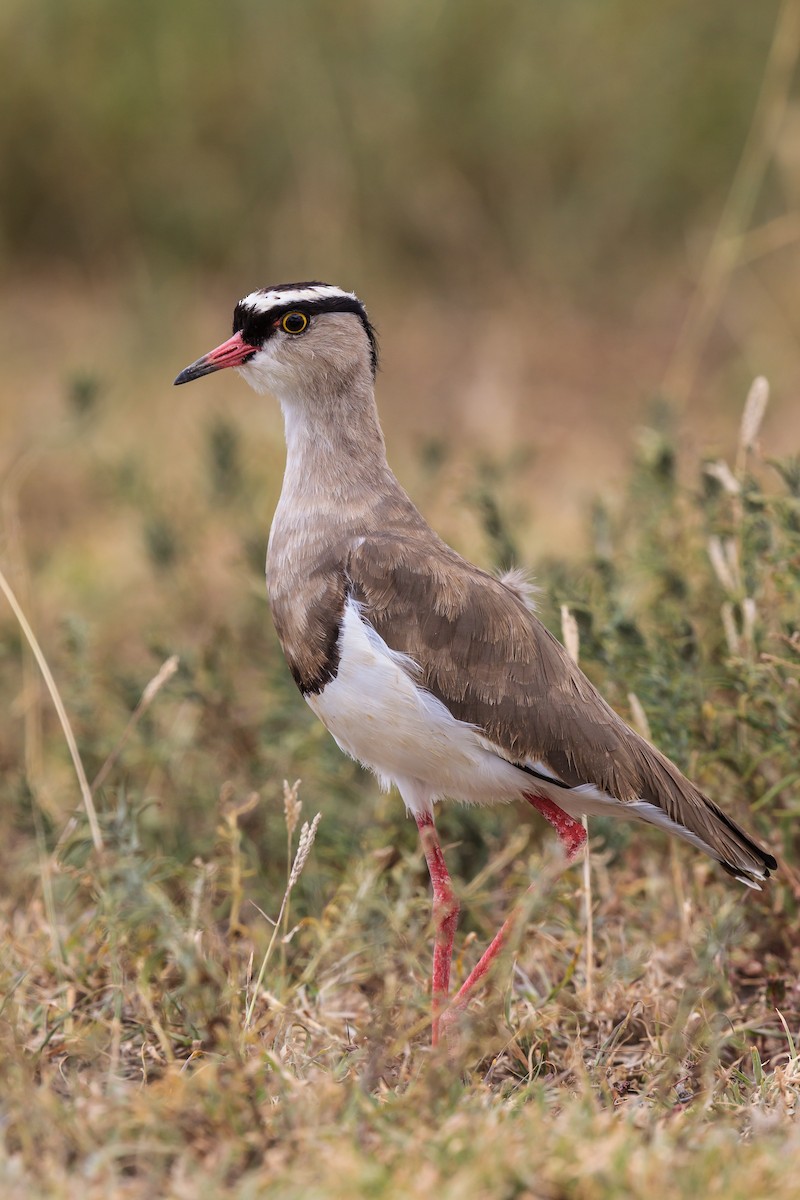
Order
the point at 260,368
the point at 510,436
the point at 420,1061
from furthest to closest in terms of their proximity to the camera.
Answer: the point at 510,436
the point at 260,368
the point at 420,1061

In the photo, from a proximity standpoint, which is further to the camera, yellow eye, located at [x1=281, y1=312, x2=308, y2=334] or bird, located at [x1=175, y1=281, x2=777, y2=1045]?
yellow eye, located at [x1=281, y1=312, x2=308, y2=334]

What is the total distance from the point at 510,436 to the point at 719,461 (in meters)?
3.49

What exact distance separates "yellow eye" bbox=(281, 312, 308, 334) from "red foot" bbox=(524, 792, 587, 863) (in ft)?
3.92

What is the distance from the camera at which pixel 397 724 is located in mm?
3092

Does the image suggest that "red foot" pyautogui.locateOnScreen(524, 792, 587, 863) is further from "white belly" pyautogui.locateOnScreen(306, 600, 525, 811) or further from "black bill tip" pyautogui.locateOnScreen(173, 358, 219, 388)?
"black bill tip" pyautogui.locateOnScreen(173, 358, 219, 388)

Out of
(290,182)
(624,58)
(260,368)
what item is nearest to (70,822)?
(260,368)

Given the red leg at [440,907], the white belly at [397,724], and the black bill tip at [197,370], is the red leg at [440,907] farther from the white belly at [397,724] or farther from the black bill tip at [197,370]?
the black bill tip at [197,370]

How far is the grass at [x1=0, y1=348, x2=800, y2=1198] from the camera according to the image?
2.42 m

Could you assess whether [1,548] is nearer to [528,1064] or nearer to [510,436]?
[528,1064]

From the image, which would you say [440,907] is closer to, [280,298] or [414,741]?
[414,741]

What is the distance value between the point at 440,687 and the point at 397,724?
0.13 m

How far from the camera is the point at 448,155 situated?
830 centimetres

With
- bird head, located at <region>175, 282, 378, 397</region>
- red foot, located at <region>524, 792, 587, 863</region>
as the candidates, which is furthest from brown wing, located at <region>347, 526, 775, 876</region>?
bird head, located at <region>175, 282, 378, 397</region>

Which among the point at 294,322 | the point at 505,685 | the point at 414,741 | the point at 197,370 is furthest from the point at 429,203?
the point at 414,741
